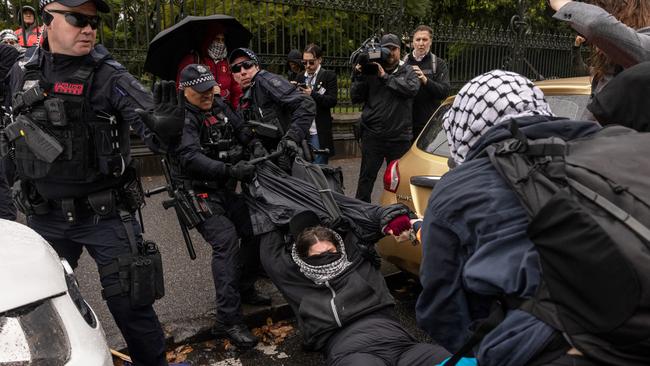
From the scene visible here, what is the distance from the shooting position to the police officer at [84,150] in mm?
2809

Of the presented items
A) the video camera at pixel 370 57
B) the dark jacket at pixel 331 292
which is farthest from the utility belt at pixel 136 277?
the video camera at pixel 370 57

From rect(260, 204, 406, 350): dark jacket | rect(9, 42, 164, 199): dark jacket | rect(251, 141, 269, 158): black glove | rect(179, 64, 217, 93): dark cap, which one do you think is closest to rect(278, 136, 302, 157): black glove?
rect(251, 141, 269, 158): black glove

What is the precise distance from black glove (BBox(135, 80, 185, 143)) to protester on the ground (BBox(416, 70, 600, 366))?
Result: 4.51 feet

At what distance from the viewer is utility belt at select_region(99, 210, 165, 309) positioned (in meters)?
2.78

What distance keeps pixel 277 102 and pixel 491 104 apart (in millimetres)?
2672

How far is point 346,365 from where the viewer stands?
2566 mm

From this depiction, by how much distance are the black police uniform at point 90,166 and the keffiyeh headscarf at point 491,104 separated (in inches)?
63.0

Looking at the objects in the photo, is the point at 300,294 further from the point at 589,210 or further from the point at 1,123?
the point at 1,123

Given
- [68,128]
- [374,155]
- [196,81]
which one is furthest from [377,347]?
[374,155]

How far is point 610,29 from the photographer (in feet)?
7.71

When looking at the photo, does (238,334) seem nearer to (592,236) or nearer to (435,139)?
(435,139)

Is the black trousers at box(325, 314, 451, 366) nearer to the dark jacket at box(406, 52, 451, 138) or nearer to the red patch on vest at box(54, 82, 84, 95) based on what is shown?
the red patch on vest at box(54, 82, 84, 95)

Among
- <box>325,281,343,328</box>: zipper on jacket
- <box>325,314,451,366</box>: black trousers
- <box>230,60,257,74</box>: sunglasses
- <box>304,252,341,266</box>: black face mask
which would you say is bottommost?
<box>325,314,451,366</box>: black trousers

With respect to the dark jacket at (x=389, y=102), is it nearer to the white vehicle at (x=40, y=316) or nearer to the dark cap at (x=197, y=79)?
the dark cap at (x=197, y=79)
